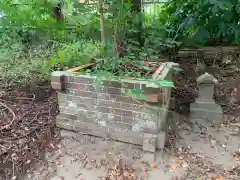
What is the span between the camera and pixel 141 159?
1935 millimetres

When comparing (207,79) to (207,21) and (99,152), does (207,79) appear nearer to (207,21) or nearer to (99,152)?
(207,21)

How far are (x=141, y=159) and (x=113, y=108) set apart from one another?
56 centimetres

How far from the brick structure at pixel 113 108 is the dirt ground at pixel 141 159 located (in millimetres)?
120

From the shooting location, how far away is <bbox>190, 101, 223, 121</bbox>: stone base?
2.59 m

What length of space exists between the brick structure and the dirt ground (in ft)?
0.39

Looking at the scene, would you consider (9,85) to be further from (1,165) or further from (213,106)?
(213,106)

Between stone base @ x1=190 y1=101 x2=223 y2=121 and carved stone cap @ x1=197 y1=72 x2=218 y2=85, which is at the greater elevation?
carved stone cap @ x1=197 y1=72 x2=218 y2=85

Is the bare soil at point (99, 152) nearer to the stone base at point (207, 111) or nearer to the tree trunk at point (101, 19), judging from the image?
the stone base at point (207, 111)

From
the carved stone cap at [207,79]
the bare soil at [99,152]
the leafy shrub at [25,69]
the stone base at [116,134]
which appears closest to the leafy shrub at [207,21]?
the carved stone cap at [207,79]

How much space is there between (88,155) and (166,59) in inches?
93.9

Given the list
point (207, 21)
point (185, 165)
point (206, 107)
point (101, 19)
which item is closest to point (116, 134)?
point (185, 165)

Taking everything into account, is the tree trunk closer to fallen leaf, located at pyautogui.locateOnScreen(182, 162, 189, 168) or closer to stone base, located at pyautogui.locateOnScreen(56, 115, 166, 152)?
stone base, located at pyautogui.locateOnScreen(56, 115, 166, 152)

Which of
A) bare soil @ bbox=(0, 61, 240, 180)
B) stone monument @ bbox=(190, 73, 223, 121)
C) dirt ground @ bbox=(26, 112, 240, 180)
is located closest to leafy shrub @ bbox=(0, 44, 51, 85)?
A: bare soil @ bbox=(0, 61, 240, 180)

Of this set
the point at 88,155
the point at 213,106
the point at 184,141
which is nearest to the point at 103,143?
the point at 88,155
